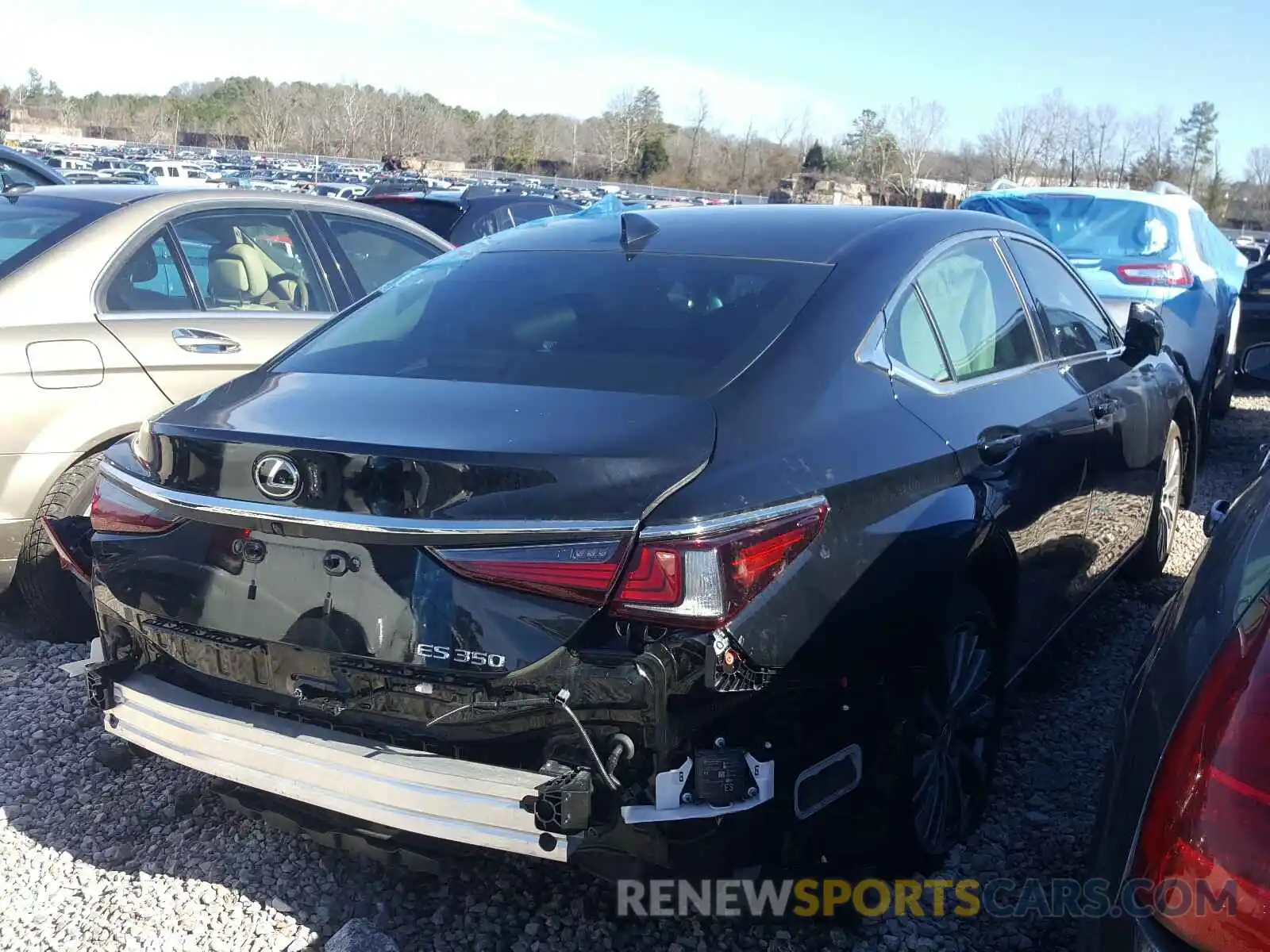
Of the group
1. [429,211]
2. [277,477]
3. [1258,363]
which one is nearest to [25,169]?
[429,211]

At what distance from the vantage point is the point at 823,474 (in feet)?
7.63

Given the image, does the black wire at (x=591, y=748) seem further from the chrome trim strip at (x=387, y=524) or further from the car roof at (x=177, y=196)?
the car roof at (x=177, y=196)

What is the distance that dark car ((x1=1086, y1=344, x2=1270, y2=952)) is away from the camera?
1.45 metres

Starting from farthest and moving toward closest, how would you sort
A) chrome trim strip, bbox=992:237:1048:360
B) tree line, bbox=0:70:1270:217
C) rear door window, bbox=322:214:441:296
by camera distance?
tree line, bbox=0:70:1270:217 → rear door window, bbox=322:214:441:296 → chrome trim strip, bbox=992:237:1048:360

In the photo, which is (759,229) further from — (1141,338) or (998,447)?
(1141,338)

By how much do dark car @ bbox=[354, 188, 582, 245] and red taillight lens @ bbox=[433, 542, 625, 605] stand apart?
764 cm

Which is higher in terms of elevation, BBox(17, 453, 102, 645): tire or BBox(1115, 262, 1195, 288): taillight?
BBox(1115, 262, 1195, 288): taillight

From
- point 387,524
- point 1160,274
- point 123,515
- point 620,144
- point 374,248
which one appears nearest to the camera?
point 387,524

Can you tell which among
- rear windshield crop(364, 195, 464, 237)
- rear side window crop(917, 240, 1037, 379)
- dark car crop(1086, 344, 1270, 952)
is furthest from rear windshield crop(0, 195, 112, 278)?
rear windshield crop(364, 195, 464, 237)

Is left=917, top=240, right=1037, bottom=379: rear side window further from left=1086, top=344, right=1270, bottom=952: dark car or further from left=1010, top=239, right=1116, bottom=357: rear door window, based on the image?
left=1086, top=344, right=1270, bottom=952: dark car

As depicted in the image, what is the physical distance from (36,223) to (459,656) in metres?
3.34

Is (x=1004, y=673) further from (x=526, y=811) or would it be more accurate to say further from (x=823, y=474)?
(x=526, y=811)

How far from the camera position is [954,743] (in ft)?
9.41

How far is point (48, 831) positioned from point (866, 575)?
2324 mm
